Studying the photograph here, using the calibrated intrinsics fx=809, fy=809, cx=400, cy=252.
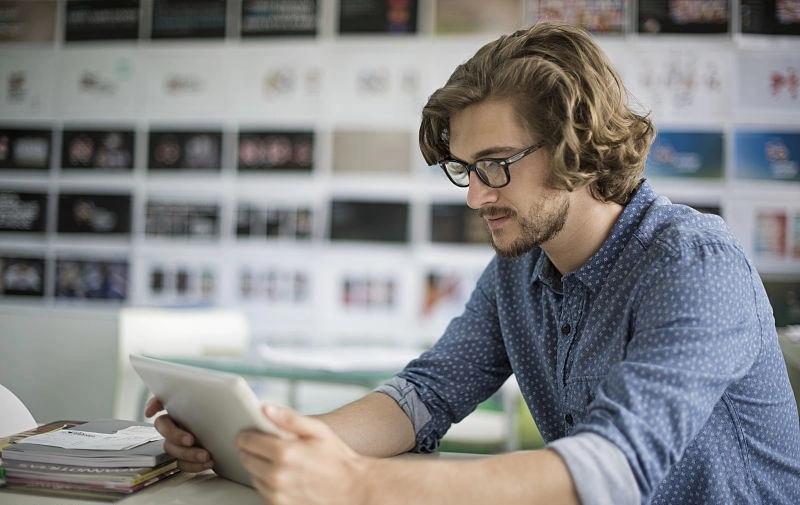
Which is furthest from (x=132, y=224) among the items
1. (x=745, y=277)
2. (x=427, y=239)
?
(x=745, y=277)

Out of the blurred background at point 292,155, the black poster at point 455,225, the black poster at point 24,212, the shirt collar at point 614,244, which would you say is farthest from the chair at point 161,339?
the shirt collar at point 614,244

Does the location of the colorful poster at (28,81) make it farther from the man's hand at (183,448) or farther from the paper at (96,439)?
the man's hand at (183,448)

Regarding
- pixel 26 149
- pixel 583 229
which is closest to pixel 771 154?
pixel 583 229

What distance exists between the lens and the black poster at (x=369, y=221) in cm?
382

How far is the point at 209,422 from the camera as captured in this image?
1073mm

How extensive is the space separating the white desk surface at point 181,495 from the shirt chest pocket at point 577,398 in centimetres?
53

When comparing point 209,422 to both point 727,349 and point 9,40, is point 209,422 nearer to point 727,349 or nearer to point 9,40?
point 727,349

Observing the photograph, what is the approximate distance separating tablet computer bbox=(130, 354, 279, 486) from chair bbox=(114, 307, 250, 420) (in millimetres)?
1953

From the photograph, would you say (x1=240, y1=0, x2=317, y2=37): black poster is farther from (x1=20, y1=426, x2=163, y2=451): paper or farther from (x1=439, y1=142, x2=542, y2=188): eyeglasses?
(x1=20, y1=426, x2=163, y2=451): paper

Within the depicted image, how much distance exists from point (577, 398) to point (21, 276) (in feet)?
11.7

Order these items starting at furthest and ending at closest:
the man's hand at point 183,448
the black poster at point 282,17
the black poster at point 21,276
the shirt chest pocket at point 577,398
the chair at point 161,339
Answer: the black poster at point 21,276
the black poster at point 282,17
the chair at point 161,339
the shirt chest pocket at point 577,398
the man's hand at point 183,448

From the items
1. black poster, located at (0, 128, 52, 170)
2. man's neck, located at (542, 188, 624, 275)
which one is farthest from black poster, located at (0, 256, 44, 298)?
man's neck, located at (542, 188, 624, 275)

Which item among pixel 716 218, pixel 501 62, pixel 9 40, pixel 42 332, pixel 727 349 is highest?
pixel 9 40

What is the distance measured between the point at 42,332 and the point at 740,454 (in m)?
3.05
